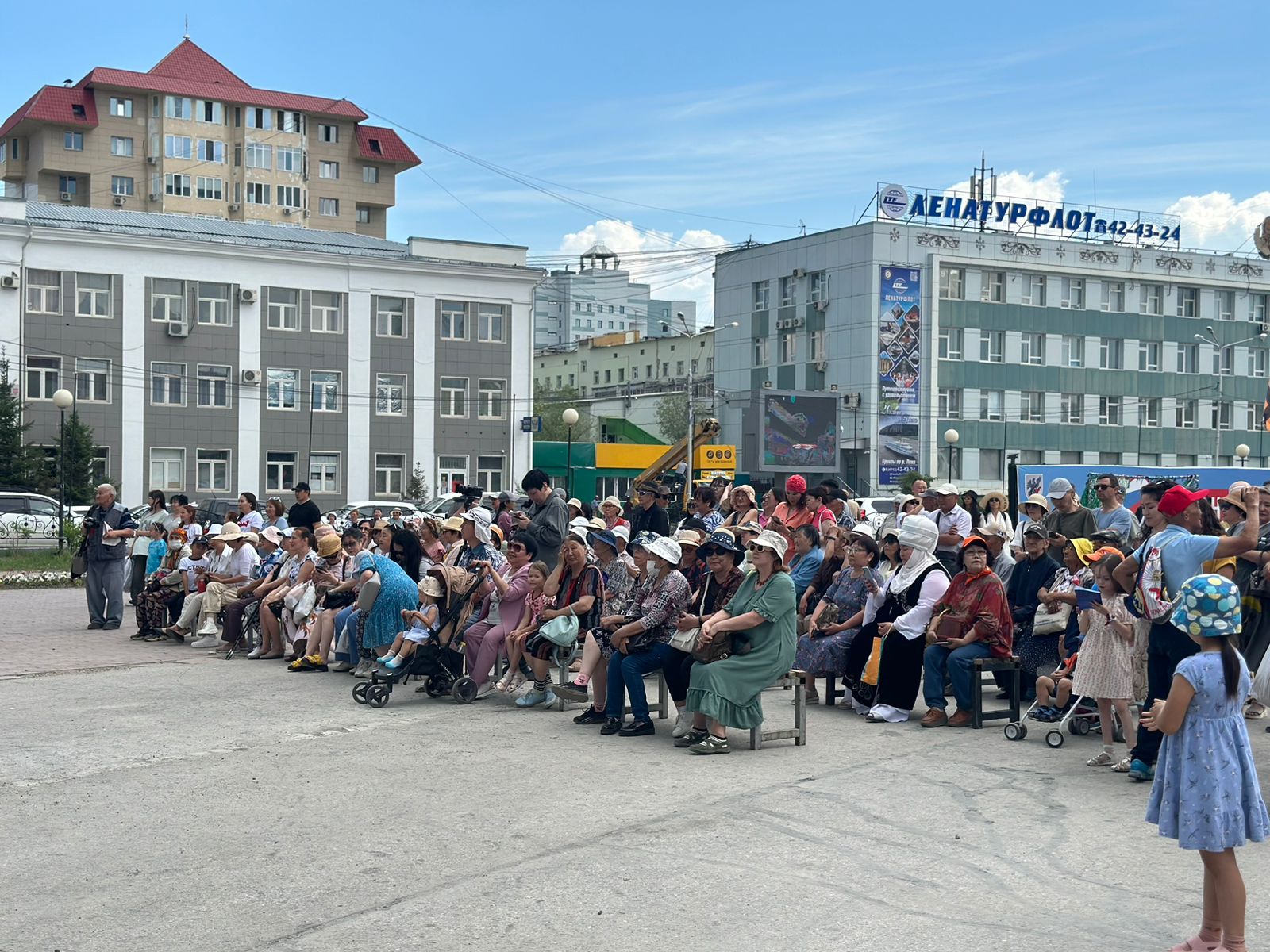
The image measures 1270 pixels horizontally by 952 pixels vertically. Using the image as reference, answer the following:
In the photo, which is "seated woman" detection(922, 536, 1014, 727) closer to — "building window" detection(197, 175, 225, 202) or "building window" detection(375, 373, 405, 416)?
"building window" detection(375, 373, 405, 416)

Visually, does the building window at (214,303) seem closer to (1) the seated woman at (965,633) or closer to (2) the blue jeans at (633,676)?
(2) the blue jeans at (633,676)

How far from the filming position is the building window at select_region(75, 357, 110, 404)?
50.8m

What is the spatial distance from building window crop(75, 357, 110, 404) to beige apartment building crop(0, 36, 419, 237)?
110 feet

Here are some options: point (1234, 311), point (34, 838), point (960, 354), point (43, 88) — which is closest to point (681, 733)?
point (34, 838)

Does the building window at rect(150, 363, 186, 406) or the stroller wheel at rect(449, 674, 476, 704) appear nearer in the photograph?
the stroller wheel at rect(449, 674, 476, 704)

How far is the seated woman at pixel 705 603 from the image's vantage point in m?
10.4

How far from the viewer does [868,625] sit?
1191 centimetres

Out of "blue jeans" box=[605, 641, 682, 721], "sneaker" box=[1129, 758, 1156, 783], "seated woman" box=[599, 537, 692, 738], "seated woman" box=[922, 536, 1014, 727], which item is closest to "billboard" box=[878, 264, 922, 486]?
"seated woman" box=[922, 536, 1014, 727]

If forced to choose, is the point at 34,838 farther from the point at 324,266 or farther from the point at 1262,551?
the point at 324,266

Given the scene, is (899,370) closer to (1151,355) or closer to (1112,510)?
(1151,355)

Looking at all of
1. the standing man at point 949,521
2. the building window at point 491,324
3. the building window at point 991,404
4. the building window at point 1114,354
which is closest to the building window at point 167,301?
the building window at point 491,324

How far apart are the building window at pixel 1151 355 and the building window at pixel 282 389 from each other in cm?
4620

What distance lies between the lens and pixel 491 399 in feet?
192

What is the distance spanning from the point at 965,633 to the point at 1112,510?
133 inches
